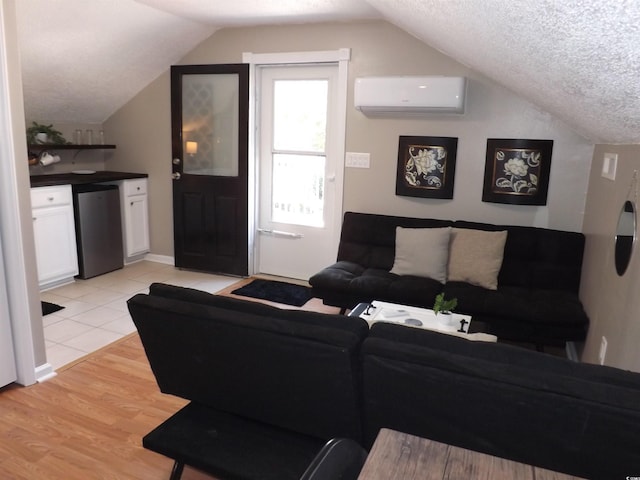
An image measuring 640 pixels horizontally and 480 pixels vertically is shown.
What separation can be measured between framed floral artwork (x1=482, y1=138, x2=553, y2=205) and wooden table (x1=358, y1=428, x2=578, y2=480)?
9.90 feet

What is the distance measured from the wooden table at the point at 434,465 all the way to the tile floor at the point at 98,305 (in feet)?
8.51

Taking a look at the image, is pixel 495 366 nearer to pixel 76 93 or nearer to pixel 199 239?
pixel 199 239

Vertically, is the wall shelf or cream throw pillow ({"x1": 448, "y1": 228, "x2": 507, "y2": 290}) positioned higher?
the wall shelf

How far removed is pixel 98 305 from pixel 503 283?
123 inches

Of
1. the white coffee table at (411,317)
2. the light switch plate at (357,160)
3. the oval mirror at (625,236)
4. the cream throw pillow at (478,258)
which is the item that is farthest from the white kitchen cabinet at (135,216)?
the oval mirror at (625,236)

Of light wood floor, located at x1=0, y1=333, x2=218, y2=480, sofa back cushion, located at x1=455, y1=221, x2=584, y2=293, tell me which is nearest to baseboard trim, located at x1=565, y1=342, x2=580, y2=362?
sofa back cushion, located at x1=455, y1=221, x2=584, y2=293

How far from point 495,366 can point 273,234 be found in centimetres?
362

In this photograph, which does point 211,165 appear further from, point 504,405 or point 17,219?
point 504,405

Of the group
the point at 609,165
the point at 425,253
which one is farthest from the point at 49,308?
the point at 609,165

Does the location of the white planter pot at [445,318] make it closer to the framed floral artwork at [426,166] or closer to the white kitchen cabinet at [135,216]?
the framed floral artwork at [426,166]

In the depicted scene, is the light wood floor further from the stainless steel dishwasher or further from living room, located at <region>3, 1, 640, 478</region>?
the stainless steel dishwasher

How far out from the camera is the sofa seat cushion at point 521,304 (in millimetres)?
2971

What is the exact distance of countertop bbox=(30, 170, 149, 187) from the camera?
410 centimetres

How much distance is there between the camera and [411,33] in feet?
12.4
